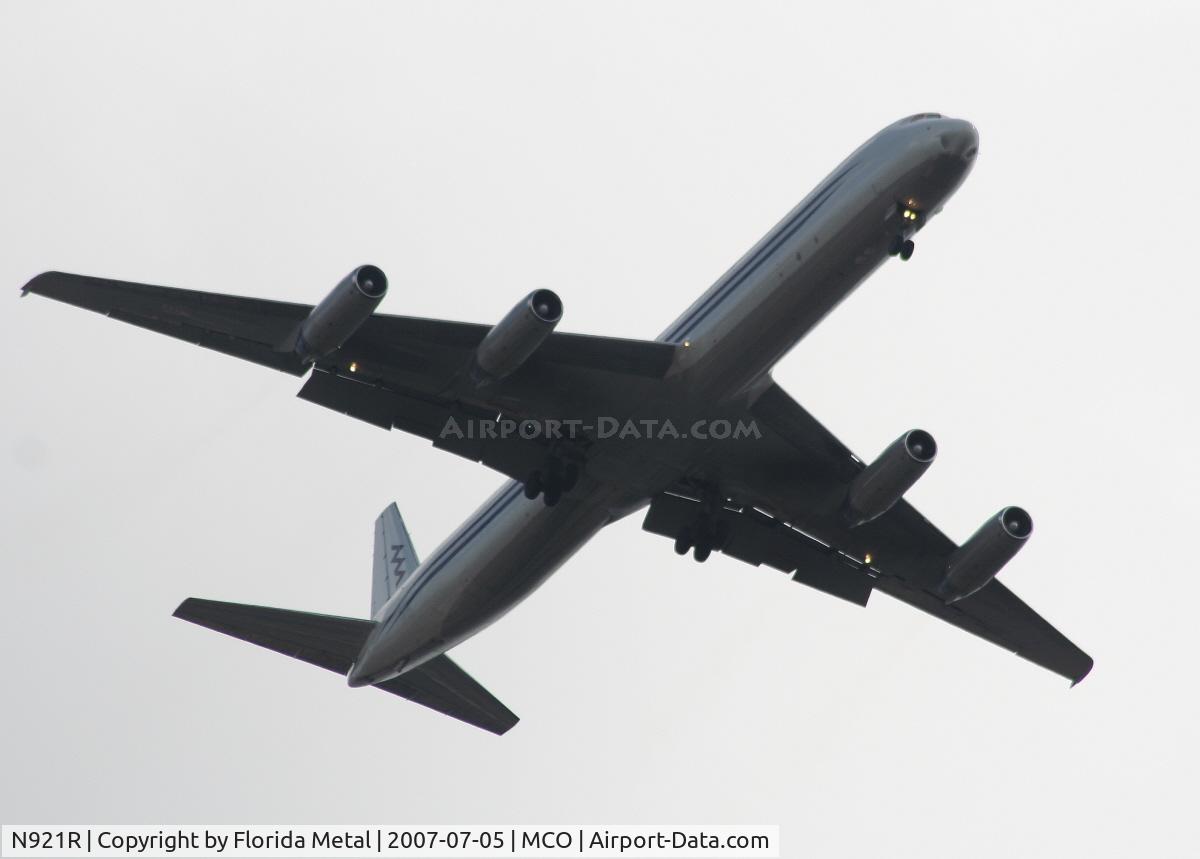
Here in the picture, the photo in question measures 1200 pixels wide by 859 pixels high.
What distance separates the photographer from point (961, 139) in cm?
2995

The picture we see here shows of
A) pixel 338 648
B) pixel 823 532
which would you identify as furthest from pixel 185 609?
pixel 823 532

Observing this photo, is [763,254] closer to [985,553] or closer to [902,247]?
[902,247]

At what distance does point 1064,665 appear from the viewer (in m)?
36.9

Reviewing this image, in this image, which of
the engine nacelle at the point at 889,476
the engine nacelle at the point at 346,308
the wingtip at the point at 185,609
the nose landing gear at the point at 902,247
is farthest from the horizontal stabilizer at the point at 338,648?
the nose landing gear at the point at 902,247

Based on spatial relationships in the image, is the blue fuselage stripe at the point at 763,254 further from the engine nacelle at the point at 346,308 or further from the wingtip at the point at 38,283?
the wingtip at the point at 38,283

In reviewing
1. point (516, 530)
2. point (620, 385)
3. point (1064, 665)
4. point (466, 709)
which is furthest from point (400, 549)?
point (1064, 665)

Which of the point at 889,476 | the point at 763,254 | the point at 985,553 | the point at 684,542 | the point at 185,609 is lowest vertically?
the point at 185,609

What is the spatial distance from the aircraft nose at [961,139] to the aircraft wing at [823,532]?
566 cm

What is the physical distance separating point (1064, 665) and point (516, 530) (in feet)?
42.0

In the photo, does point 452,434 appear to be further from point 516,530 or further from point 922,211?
point 922,211

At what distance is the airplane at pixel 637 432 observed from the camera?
2986 cm

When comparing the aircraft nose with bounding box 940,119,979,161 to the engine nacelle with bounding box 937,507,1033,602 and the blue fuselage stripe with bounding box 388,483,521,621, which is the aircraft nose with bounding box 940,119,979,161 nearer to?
the engine nacelle with bounding box 937,507,1033,602

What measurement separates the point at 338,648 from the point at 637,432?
9.15m

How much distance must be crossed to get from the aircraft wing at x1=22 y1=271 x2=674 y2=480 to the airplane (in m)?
0.04
